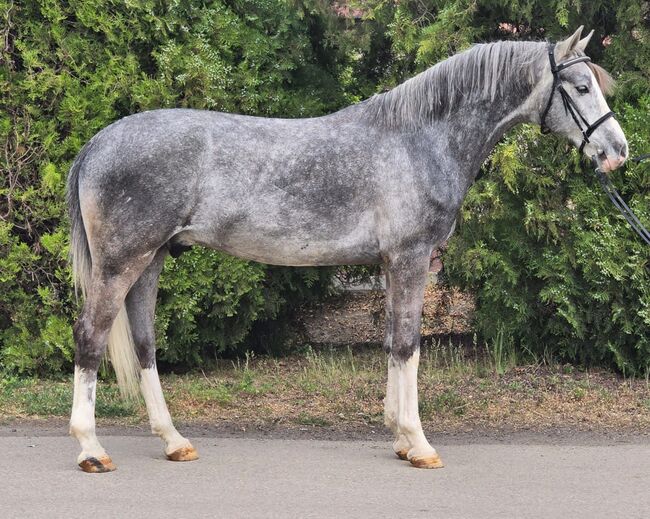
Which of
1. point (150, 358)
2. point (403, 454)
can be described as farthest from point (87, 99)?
point (403, 454)

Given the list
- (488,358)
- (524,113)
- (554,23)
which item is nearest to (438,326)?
(488,358)

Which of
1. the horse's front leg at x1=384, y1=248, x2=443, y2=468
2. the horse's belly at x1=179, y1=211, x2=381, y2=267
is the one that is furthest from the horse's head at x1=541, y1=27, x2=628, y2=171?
the horse's belly at x1=179, y1=211, x2=381, y2=267

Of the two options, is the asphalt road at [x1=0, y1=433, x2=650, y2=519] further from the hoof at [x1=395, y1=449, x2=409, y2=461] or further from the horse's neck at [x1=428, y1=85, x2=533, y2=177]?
the horse's neck at [x1=428, y1=85, x2=533, y2=177]

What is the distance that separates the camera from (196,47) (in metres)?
7.27

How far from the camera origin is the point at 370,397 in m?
6.96

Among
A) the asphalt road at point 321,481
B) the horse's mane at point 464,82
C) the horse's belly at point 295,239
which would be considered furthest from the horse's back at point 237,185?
the asphalt road at point 321,481

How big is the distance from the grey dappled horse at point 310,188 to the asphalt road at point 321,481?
23 cm

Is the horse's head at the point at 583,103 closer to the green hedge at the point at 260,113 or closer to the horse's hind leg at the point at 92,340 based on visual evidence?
the green hedge at the point at 260,113

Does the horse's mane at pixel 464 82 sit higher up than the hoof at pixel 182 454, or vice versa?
the horse's mane at pixel 464 82

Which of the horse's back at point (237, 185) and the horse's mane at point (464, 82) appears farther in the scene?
the horse's mane at point (464, 82)

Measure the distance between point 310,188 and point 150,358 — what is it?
1.33 metres

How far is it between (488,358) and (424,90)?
9.81 ft

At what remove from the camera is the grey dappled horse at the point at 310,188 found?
5.36m

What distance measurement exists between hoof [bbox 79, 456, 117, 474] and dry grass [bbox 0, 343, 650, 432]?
1184 millimetres
